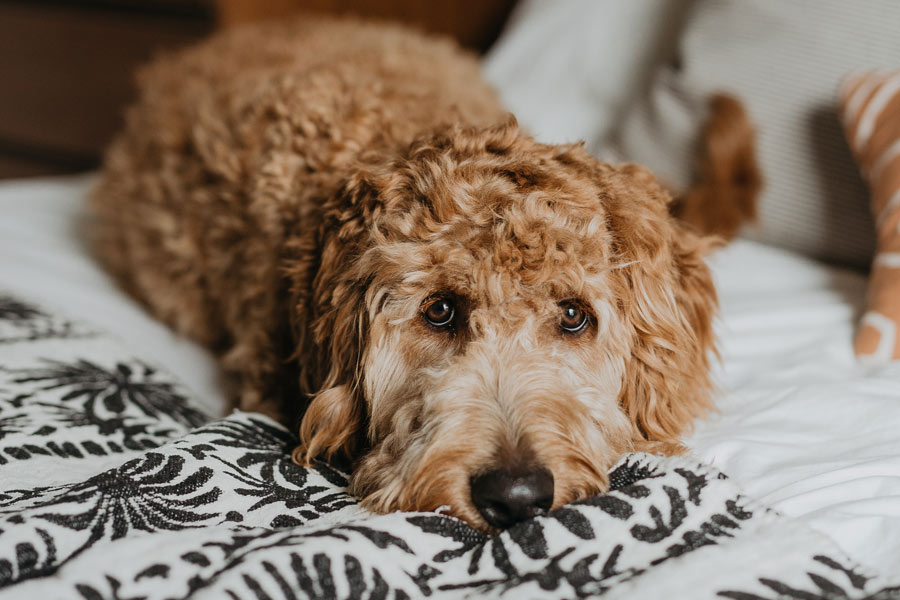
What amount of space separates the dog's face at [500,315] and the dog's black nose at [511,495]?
0.06 metres

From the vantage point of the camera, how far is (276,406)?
1.72 meters

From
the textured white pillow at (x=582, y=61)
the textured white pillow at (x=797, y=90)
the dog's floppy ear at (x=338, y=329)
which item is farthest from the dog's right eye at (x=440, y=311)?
the textured white pillow at (x=582, y=61)

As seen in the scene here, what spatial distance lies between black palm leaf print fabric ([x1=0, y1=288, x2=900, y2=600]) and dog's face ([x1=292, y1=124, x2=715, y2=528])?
Answer: 5.3 inches

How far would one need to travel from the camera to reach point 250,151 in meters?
1.98

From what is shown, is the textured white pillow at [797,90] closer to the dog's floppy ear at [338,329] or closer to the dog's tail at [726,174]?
the dog's tail at [726,174]

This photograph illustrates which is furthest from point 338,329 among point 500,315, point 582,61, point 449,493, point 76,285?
point 582,61

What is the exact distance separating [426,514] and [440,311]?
0.43 meters

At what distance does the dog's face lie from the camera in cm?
133

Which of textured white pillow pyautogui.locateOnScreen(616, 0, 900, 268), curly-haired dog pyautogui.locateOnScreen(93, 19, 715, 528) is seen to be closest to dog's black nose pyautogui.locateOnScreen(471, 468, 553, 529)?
curly-haired dog pyautogui.locateOnScreen(93, 19, 715, 528)

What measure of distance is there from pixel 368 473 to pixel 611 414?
0.49m

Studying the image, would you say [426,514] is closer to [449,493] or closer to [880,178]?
[449,493]

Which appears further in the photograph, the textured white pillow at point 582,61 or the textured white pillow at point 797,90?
the textured white pillow at point 582,61

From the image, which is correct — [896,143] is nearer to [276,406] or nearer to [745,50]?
[745,50]

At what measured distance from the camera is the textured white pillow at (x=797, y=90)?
2.04 m
